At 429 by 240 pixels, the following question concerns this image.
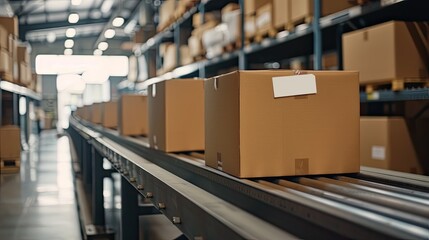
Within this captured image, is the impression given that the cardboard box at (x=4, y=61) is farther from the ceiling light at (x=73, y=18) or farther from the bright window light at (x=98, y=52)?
the bright window light at (x=98, y=52)

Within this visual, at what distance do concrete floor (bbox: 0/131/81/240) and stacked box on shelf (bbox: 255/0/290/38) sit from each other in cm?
230

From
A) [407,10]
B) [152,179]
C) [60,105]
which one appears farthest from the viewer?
[60,105]

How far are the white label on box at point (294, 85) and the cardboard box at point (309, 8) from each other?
2.47m

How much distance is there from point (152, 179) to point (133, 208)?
49.2 inches

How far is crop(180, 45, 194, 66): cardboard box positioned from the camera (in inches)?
301

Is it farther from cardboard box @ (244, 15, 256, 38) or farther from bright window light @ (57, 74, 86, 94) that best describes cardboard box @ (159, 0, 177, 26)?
bright window light @ (57, 74, 86, 94)

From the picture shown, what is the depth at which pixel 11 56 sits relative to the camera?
28.7 ft

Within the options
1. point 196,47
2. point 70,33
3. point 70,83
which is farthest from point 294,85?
point 70,83

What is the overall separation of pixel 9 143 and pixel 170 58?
2.74 meters

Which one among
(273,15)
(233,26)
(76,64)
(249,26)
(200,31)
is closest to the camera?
(273,15)

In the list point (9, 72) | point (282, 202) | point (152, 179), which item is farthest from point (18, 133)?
point (282, 202)

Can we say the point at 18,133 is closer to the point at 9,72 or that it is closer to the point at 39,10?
the point at 9,72

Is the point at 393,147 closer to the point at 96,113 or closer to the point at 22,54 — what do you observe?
the point at 96,113

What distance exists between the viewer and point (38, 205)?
17.2 feet
